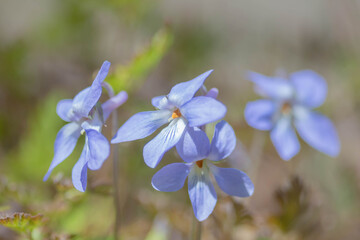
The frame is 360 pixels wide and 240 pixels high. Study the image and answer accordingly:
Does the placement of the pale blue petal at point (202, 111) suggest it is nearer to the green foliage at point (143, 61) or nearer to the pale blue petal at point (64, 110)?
the pale blue petal at point (64, 110)

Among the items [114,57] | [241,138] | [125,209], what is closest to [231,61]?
[114,57]

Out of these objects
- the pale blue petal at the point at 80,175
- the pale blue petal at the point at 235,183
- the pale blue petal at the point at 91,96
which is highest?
the pale blue petal at the point at 91,96

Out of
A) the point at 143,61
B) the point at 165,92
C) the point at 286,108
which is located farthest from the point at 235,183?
the point at 165,92


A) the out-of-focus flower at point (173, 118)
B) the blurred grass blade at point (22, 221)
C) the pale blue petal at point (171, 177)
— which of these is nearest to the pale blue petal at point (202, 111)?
the out-of-focus flower at point (173, 118)

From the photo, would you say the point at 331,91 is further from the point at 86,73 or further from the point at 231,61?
the point at 86,73

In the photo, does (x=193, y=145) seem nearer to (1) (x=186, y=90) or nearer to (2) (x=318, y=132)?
(1) (x=186, y=90)
